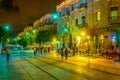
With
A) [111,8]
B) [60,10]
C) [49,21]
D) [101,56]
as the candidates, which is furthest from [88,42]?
[49,21]

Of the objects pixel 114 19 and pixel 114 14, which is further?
pixel 114 14

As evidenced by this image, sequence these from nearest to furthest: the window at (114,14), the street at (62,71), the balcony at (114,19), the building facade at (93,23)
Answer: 1. the street at (62,71)
2. the balcony at (114,19)
3. the window at (114,14)
4. the building facade at (93,23)

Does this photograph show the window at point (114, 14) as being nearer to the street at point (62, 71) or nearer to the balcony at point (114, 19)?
the balcony at point (114, 19)

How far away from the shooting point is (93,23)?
50.9 metres

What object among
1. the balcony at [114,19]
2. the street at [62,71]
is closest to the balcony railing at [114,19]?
the balcony at [114,19]

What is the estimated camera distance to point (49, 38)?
89375 mm

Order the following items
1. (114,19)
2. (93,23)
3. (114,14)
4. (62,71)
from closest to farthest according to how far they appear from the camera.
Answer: (62,71)
(114,19)
(114,14)
(93,23)

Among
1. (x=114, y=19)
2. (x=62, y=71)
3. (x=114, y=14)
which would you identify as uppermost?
(x=114, y=14)

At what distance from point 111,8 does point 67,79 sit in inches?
1216

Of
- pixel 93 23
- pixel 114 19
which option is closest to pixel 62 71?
pixel 114 19

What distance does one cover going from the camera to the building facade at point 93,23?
1745 inches

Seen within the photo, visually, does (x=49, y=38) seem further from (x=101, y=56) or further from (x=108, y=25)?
(x=101, y=56)

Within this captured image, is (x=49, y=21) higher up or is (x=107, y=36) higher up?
(x=49, y=21)

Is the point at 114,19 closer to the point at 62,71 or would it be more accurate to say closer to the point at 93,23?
the point at 93,23
